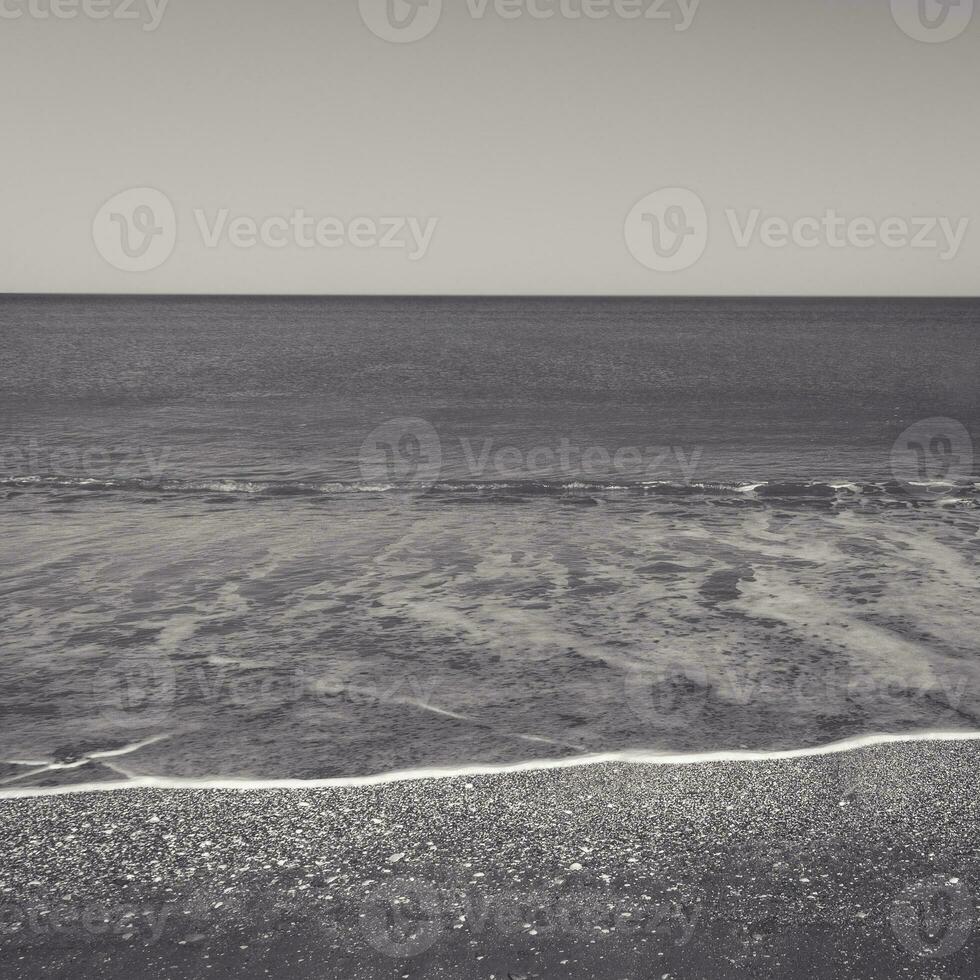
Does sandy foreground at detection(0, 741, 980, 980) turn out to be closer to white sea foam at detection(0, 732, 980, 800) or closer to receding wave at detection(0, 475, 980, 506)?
white sea foam at detection(0, 732, 980, 800)

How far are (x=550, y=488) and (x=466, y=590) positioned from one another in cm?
630

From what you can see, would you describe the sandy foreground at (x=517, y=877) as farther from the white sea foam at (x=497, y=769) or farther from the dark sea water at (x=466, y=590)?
the dark sea water at (x=466, y=590)

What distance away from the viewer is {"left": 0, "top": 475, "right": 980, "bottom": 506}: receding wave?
14.5 meters

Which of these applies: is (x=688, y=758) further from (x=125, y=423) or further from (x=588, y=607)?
(x=125, y=423)

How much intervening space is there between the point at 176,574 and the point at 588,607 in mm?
4322

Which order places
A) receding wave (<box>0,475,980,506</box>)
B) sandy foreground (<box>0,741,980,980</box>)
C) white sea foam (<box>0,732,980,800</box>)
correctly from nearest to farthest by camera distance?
sandy foreground (<box>0,741,980,980</box>), white sea foam (<box>0,732,980,800</box>), receding wave (<box>0,475,980,506</box>)

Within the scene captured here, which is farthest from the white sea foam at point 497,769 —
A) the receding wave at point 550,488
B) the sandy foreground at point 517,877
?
the receding wave at point 550,488

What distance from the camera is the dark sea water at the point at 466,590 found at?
19.1 feet

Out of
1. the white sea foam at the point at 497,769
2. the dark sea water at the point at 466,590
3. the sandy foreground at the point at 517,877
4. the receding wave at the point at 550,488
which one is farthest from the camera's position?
the receding wave at the point at 550,488

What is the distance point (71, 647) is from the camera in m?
7.31

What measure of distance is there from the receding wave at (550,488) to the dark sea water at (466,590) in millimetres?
91

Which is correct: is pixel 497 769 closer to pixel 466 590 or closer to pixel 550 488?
pixel 466 590

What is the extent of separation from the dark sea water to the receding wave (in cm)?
9

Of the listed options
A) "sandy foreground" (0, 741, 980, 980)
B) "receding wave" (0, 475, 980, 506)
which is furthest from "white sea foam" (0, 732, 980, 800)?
"receding wave" (0, 475, 980, 506)
